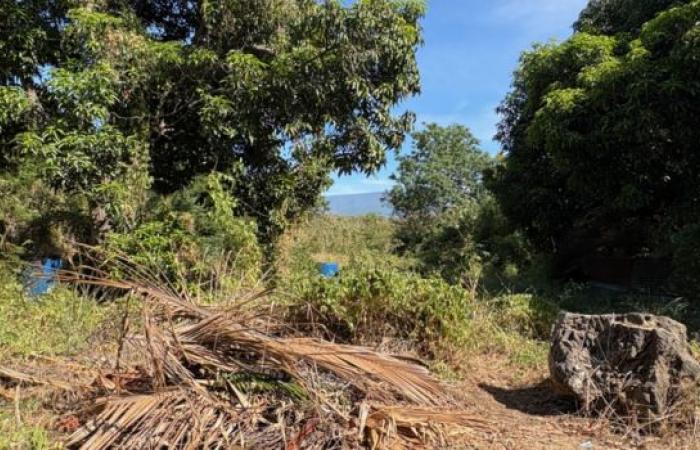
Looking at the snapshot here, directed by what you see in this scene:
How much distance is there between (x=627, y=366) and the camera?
4.02 m

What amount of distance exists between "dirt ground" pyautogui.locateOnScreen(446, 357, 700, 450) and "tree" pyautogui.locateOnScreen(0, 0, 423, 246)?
3.61 m

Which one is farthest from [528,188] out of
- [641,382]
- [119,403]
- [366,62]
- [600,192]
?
[119,403]

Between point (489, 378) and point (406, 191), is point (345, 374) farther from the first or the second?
point (406, 191)

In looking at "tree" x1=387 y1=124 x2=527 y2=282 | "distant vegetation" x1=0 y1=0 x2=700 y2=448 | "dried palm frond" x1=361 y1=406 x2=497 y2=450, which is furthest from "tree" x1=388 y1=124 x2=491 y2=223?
"dried palm frond" x1=361 y1=406 x2=497 y2=450

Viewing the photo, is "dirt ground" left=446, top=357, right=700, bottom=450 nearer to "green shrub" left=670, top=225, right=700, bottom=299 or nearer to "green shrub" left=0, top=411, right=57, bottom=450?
"green shrub" left=0, top=411, right=57, bottom=450

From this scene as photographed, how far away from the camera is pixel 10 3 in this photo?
6.39 meters

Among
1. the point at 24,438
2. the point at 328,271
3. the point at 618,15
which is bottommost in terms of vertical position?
the point at 24,438

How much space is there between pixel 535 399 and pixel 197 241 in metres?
4.12

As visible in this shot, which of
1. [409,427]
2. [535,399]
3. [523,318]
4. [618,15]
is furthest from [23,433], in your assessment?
[618,15]

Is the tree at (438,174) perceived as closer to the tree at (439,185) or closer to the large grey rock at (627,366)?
the tree at (439,185)

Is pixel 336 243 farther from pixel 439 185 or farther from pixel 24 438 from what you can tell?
pixel 24 438

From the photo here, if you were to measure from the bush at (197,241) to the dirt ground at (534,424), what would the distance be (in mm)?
2729

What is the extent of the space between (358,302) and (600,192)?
5206 millimetres

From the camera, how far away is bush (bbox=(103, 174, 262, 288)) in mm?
6344
